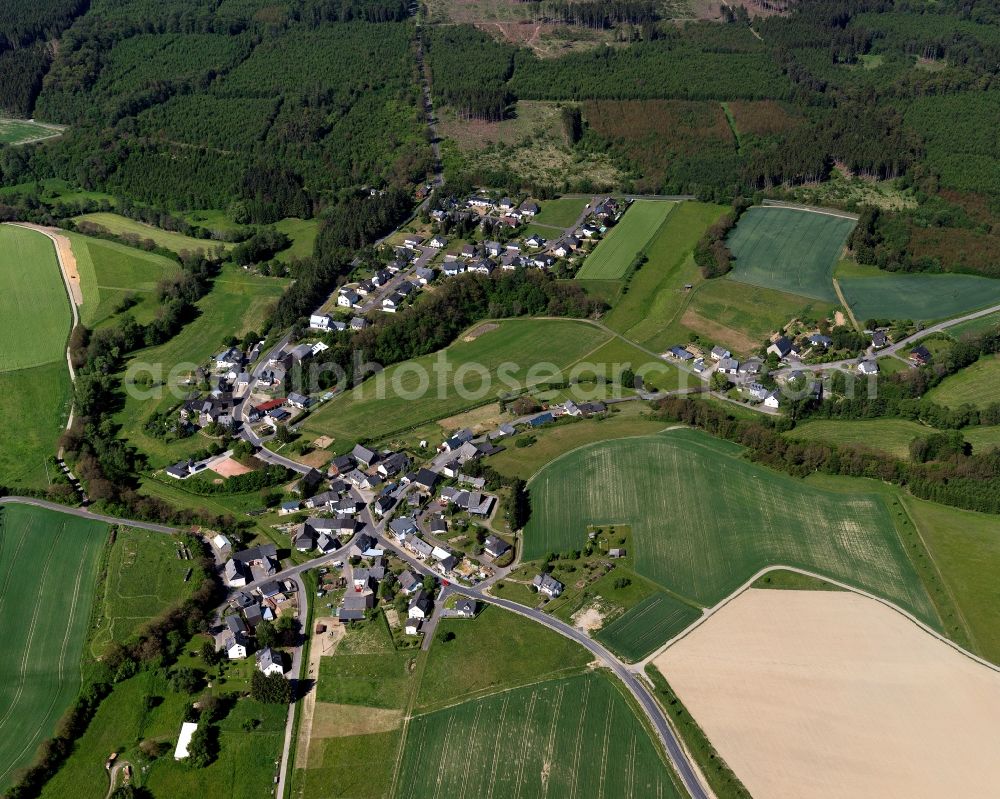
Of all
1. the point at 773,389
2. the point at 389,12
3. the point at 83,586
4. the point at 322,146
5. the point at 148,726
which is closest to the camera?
the point at 148,726

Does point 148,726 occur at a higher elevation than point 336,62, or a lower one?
lower

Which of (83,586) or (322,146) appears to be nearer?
(83,586)

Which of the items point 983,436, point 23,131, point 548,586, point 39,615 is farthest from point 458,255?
point 23,131

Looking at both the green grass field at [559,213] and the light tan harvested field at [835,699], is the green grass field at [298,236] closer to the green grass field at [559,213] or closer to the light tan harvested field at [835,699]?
the green grass field at [559,213]

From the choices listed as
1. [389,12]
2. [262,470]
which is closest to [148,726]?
[262,470]

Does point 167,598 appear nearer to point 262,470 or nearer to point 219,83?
point 262,470
